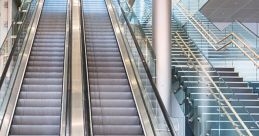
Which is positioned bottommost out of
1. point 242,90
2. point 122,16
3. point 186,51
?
point 242,90

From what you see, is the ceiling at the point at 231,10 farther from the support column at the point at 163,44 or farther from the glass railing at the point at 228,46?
the support column at the point at 163,44

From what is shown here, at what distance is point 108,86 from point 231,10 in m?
9.66

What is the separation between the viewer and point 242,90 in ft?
39.6

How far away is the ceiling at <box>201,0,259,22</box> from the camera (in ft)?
54.5

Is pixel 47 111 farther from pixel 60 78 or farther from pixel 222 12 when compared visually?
pixel 222 12

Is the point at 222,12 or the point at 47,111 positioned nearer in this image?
the point at 47,111

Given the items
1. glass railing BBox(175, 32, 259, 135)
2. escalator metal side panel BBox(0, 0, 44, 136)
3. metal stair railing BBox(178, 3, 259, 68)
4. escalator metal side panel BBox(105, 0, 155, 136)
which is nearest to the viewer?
escalator metal side panel BBox(0, 0, 44, 136)

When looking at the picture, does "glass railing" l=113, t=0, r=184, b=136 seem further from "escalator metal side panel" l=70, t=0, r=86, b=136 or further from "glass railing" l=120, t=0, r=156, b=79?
"escalator metal side panel" l=70, t=0, r=86, b=136

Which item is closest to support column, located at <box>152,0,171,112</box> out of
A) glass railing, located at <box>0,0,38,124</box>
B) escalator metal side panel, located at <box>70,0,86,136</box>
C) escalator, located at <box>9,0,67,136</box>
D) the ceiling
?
escalator metal side panel, located at <box>70,0,86,136</box>

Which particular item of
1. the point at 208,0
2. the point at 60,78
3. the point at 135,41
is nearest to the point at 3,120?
the point at 60,78

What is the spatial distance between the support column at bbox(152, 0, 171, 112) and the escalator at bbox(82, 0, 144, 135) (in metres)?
0.82

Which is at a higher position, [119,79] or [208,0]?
[208,0]

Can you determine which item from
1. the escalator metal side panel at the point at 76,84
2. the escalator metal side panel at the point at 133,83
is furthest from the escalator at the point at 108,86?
the escalator metal side panel at the point at 76,84

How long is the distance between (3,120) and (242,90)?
640cm
